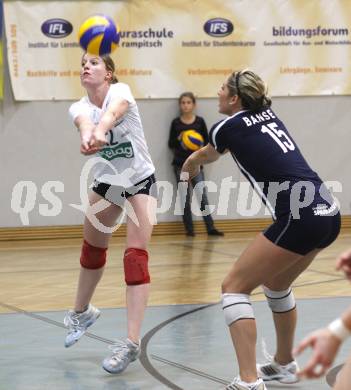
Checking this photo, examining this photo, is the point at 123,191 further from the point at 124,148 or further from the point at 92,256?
the point at 92,256

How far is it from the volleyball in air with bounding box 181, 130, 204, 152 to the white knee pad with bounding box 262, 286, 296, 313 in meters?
6.70

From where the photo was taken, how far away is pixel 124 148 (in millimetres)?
5703

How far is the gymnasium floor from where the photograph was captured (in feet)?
17.7

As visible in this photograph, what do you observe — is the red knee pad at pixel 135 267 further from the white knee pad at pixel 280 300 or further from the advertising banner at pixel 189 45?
the advertising banner at pixel 189 45

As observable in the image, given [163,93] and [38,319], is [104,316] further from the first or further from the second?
[163,93]

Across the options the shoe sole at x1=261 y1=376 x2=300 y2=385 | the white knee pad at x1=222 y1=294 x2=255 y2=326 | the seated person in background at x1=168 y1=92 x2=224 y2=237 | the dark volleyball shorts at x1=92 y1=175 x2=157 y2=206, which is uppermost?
the dark volleyball shorts at x1=92 y1=175 x2=157 y2=206

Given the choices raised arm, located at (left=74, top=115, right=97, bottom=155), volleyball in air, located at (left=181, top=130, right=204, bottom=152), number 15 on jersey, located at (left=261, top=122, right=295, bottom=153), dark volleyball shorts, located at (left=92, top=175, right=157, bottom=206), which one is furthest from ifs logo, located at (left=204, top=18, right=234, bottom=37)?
number 15 on jersey, located at (left=261, top=122, right=295, bottom=153)

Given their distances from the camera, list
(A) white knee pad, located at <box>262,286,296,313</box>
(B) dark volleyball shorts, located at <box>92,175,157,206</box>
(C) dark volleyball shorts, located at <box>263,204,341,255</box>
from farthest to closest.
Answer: (B) dark volleyball shorts, located at <box>92,175,157,206</box> < (A) white knee pad, located at <box>262,286,296,313</box> < (C) dark volleyball shorts, located at <box>263,204,341,255</box>

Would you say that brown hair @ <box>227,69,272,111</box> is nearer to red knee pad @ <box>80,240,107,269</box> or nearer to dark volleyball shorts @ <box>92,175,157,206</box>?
dark volleyball shorts @ <box>92,175,157,206</box>

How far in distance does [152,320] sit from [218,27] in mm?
6445

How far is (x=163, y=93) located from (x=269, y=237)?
792cm

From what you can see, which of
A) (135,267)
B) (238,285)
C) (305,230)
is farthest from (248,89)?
(135,267)

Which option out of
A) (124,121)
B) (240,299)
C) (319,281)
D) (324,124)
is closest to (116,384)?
(240,299)

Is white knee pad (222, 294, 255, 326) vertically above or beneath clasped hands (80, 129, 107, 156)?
beneath
